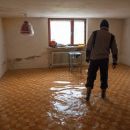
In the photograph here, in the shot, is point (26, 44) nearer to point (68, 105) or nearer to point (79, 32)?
point (79, 32)

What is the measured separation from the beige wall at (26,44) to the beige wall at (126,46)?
Answer: 3.00m

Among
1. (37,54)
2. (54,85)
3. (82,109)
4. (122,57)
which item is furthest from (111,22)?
(82,109)

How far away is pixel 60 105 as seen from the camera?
3.20 m

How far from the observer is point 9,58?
6188mm

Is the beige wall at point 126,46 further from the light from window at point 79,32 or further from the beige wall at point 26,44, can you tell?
the light from window at point 79,32

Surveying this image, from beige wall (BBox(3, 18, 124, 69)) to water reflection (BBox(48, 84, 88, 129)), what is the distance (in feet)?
8.19

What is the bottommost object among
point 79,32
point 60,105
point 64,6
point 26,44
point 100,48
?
point 60,105

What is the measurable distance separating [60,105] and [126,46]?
4.61 meters

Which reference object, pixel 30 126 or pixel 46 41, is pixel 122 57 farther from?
pixel 30 126

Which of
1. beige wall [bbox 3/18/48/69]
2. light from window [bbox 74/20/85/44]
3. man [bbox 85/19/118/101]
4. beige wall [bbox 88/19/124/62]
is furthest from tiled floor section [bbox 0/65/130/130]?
beige wall [bbox 88/19/124/62]

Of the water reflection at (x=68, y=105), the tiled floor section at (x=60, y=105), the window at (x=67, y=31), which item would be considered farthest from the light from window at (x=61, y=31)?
the water reflection at (x=68, y=105)

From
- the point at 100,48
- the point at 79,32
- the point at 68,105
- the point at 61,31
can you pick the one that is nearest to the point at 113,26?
the point at 79,32

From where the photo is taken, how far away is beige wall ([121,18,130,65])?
263 inches

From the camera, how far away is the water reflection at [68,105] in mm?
2646
